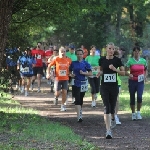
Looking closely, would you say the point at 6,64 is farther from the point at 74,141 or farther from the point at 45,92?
the point at 45,92

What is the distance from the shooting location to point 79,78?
14188 mm

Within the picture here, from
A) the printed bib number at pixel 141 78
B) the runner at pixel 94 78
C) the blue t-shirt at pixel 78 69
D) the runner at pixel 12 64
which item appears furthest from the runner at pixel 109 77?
the runner at pixel 94 78

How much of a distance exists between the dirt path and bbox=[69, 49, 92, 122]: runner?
19.9 inches

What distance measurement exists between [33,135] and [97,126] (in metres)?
2.91

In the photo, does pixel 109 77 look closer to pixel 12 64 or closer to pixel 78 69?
pixel 78 69

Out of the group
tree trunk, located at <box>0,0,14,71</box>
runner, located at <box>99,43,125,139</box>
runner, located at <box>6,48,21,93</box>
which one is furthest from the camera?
runner, located at <box>6,48,21,93</box>

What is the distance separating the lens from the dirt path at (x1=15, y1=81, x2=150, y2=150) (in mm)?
10266

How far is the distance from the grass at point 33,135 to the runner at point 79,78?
105 centimetres

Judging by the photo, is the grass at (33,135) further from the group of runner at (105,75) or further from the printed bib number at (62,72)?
the printed bib number at (62,72)

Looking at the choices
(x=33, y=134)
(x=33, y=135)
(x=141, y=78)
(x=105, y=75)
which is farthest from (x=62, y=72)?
(x=33, y=135)

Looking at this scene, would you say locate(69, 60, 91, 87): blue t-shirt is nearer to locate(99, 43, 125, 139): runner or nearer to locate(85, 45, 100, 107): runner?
locate(99, 43, 125, 139): runner

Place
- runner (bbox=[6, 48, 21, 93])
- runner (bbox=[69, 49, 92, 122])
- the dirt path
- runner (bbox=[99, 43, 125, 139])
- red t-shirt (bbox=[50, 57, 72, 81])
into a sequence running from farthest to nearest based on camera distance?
red t-shirt (bbox=[50, 57, 72, 81]) → runner (bbox=[6, 48, 21, 93]) → runner (bbox=[69, 49, 92, 122]) → runner (bbox=[99, 43, 125, 139]) → the dirt path

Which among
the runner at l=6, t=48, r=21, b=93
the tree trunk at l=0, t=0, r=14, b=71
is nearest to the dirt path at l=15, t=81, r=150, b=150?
the runner at l=6, t=48, r=21, b=93

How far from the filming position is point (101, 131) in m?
12.3
